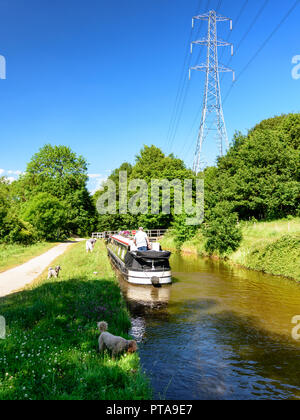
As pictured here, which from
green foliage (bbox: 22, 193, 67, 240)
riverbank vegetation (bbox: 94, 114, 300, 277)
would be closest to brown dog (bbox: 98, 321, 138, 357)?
riverbank vegetation (bbox: 94, 114, 300, 277)

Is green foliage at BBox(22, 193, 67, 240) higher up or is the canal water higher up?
green foliage at BBox(22, 193, 67, 240)

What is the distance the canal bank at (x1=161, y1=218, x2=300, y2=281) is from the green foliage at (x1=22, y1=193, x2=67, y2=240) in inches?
777

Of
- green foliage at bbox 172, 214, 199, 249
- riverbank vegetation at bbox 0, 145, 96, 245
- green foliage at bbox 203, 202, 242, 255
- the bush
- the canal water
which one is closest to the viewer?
the canal water

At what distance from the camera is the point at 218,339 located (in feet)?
27.4

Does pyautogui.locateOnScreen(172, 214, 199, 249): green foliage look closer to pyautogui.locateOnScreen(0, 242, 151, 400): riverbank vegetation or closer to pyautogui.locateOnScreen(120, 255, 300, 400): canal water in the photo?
pyautogui.locateOnScreen(120, 255, 300, 400): canal water

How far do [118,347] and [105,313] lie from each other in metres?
2.58

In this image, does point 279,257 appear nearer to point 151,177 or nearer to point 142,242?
point 142,242

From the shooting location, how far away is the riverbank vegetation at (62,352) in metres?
4.53

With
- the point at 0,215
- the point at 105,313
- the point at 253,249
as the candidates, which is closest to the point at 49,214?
the point at 0,215

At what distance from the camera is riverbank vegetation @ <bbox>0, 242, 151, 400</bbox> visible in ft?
14.9

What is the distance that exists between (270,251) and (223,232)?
5486mm

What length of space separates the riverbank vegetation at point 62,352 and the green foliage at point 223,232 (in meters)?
16.4
